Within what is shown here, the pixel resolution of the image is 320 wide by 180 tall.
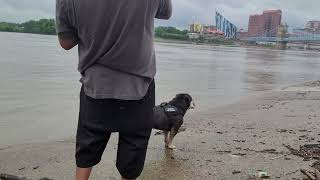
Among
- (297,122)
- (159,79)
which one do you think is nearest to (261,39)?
(159,79)

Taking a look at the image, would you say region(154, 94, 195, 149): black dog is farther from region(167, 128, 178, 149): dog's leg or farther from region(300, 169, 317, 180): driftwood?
region(300, 169, 317, 180): driftwood

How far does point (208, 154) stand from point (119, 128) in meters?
3.30

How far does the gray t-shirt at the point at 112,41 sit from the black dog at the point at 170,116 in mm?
3288

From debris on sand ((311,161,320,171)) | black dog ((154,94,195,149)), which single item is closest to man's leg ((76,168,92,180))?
debris on sand ((311,161,320,171))

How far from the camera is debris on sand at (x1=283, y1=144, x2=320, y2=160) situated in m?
5.95

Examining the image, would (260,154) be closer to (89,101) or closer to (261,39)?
(89,101)

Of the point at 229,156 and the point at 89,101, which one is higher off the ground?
the point at 89,101

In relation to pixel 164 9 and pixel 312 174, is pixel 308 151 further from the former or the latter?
pixel 164 9

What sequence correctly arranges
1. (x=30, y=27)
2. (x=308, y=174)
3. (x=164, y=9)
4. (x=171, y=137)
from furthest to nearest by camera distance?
(x=30, y=27)
(x=171, y=137)
(x=308, y=174)
(x=164, y=9)

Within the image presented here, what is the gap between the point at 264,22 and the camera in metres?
154

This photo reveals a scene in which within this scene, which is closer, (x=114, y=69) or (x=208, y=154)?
(x=114, y=69)

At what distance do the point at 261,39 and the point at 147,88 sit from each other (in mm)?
136279

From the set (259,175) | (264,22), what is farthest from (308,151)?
(264,22)

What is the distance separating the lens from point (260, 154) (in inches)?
245
